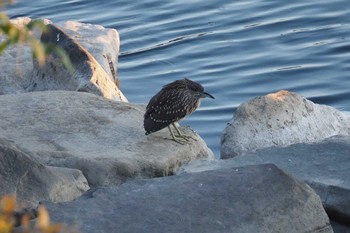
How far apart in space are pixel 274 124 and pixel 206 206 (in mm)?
2865

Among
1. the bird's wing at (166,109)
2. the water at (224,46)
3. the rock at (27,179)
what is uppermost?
the rock at (27,179)

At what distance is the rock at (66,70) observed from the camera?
9391 mm

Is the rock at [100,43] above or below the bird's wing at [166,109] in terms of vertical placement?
below

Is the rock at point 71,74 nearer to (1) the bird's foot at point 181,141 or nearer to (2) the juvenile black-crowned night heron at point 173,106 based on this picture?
(2) the juvenile black-crowned night heron at point 173,106

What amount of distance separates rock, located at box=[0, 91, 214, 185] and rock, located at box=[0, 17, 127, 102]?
87 cm

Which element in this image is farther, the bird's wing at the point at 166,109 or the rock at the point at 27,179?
the bird's wing at the point at 166,109

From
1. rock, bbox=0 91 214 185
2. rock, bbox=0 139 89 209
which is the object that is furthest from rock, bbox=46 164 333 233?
rock, bbox=0 91 214 185

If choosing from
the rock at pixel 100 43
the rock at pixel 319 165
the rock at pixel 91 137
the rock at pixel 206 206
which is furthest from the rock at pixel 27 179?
the rock at pixel 100 43

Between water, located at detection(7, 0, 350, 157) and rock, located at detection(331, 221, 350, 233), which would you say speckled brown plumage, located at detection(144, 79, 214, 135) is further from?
water, located at detection(7, 0, 350, 157)

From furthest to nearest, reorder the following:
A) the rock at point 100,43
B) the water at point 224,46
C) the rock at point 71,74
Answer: the water at point 224,46, the rock at point 100,43, the rock at point 71,74

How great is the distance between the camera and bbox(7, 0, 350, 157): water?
12.7m

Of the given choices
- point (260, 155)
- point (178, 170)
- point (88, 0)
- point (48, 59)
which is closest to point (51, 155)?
point (178, 170)

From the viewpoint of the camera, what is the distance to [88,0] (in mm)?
17156

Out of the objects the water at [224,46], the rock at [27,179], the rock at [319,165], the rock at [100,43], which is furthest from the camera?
the water at [224,46]
